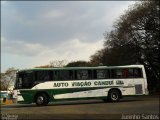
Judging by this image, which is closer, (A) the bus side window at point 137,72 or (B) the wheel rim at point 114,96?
(B) the wheel rim at point 114,96

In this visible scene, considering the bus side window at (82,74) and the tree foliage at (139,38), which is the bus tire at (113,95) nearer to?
the bus side window at (82,74)

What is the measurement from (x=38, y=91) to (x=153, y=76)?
29.6m

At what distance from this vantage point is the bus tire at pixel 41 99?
95.7 ft

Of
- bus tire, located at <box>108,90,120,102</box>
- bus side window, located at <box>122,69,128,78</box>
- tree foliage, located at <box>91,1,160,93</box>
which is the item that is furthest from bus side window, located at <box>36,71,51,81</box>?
tree foliage, located at <box>91,1,160,93</box>

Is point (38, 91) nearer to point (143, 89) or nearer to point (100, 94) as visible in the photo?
point (100, 94)

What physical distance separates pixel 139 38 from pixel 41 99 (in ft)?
88.9

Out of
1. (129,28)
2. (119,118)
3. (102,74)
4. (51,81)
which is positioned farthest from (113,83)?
(129,28)

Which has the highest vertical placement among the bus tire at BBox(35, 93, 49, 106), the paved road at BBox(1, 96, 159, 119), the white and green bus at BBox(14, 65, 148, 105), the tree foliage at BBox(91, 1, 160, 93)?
→ the tree foliage at BBox(91, 1, 160, 93)

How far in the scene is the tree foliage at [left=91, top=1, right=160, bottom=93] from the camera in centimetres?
5200

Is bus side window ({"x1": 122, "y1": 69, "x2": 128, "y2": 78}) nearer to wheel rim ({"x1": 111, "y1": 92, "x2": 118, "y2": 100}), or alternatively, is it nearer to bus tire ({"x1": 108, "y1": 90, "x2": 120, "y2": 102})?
bus tire ({"x1": 108, "y1": 90, "x2": 120, "y2": 102})

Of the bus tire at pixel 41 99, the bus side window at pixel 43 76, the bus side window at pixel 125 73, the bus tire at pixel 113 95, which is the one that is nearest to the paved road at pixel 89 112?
the bus tire at pixel 41 99

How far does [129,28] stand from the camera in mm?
53031

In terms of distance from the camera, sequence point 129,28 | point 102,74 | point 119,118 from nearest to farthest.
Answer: point 119,118, point 102,74, point 129,28

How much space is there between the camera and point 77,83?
1184 inches
